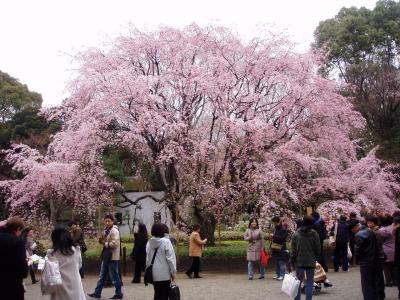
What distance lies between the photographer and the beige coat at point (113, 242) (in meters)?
10.5

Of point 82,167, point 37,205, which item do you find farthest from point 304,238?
point 37,205

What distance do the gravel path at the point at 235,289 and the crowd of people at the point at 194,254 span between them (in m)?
0.39

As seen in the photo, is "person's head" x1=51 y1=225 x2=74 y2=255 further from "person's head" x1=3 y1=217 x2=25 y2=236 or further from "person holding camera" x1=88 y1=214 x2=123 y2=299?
"person holding camera" x1=88 y1=214 x2=123 y2=299

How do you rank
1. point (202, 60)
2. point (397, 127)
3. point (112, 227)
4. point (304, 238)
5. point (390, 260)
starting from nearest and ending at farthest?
point (304, 238)
point (390, 260)
point (112, 227)
point (202, 60)
point (397, 127)

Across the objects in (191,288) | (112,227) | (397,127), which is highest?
(397,127)

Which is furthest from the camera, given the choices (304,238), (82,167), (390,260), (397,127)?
(397,127)

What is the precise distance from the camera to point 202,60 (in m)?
18.7

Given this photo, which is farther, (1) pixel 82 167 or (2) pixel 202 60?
(2) pixel 202 60

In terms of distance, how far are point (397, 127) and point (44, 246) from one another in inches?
758

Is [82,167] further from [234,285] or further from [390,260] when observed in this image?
[390,260]

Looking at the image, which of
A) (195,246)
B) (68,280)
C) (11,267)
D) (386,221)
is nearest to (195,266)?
(195,246)

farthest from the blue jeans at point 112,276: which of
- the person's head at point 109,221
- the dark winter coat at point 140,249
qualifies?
the dark winter coat at point 140,249

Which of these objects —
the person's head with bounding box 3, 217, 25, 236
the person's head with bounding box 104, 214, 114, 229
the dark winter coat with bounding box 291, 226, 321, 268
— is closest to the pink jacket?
the dark winter coat with bounding box 291, 226, 321, 268

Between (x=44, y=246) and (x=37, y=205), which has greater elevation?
(x=37, y=205)
